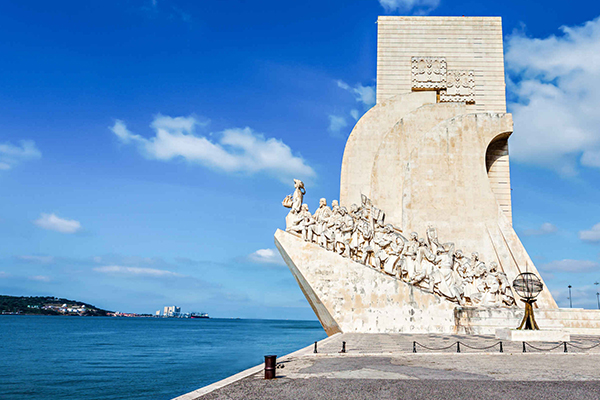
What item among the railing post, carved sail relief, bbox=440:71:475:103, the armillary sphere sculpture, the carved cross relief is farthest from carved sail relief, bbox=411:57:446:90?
the railing post

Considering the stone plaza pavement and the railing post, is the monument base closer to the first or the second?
the stone plaza pavement

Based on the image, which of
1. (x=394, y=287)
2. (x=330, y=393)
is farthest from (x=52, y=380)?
(x=330, y=393)

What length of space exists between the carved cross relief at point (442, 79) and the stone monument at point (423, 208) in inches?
1.4

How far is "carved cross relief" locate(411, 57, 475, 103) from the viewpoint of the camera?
55.1 ft

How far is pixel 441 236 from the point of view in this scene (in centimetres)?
1340

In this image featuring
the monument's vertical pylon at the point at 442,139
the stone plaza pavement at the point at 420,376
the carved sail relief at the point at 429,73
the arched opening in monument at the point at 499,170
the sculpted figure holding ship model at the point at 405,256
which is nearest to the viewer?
the stone plaza pavement at the point at 420,376

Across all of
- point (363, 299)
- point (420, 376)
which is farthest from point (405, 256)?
point (420, 376)

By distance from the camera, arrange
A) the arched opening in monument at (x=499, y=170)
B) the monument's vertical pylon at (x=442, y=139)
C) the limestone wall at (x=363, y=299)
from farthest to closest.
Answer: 1. the arched opening in monument at (x=499, y=170)
2. the monument's vertical pylon at (x=442, y=139)
3. the limestone wall at (x=363, y=299)

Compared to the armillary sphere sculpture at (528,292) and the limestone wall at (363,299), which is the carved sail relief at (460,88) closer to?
the limestone wall at (363,299)

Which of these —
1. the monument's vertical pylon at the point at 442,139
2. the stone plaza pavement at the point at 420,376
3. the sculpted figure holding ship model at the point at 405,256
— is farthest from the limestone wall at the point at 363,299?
the stone plaza pavement at the point at 420,376

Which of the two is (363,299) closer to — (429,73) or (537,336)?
(537,336)

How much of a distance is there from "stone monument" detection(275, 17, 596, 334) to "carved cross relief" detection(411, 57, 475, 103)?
35 millimetres

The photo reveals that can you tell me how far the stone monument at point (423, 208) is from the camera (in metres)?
10.8

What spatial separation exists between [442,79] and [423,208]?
579 cm
